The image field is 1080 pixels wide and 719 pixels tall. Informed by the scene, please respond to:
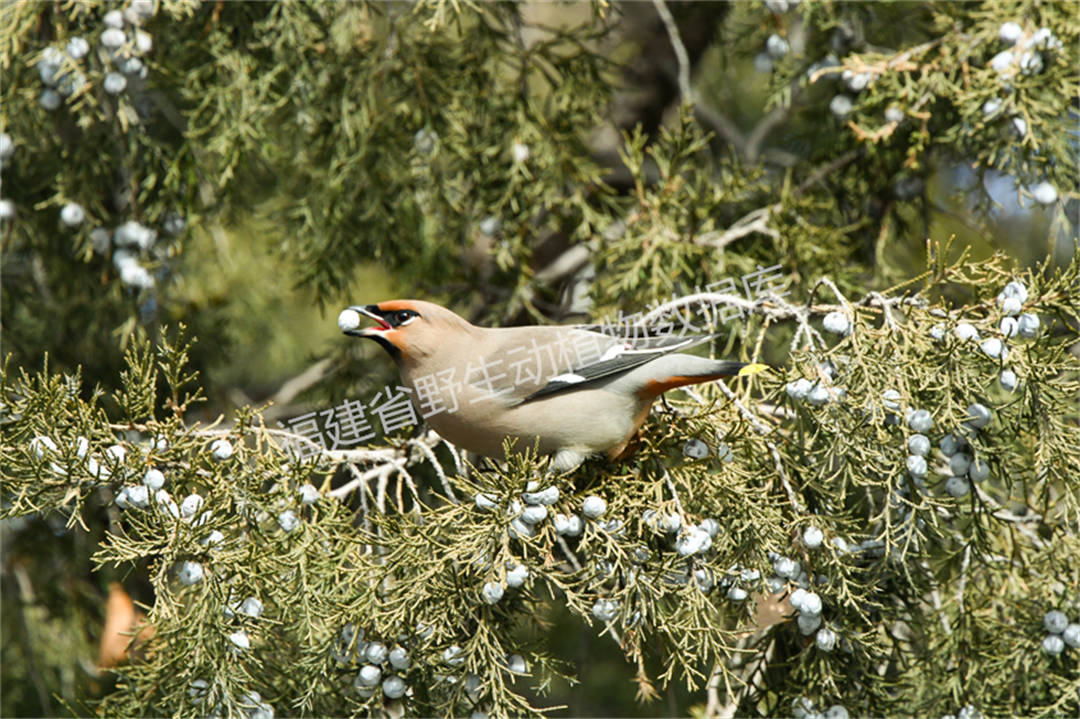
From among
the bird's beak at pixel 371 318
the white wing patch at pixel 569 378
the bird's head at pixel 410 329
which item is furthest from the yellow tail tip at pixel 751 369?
the bird's beak at pixel 371 318

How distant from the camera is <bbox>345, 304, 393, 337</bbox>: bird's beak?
383cm

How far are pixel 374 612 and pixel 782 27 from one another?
3240mm

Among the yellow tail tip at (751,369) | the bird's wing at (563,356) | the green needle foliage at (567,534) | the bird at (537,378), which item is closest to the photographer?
the green needle foliage at (567,534)

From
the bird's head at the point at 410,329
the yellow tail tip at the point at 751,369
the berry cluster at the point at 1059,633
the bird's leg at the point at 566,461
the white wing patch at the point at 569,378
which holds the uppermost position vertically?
the yellow tail tip at the point at 751,369

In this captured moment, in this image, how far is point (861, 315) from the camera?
10.9 feet

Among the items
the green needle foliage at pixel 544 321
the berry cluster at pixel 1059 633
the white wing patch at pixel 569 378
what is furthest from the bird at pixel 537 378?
the berry cluster at pixel 1059 633

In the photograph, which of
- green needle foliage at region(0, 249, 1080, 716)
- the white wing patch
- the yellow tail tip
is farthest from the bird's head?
the yellow tail tip

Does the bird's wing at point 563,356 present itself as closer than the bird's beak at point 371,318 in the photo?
Yes

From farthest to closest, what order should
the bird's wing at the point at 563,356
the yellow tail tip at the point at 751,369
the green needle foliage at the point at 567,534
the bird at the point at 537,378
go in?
the bird's wing at the point at 563,356 → the bird at the point at 537,378 → the yellow tail tip at the point at 751,369 → the green needle foliage at the point at 567,534

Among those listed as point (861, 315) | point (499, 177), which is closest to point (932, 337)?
point (861, 315)

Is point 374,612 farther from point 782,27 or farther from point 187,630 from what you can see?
point 782,27

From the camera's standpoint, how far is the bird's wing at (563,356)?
3643mm

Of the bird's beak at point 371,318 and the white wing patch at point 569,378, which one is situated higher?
the bird's beak at point 371,318

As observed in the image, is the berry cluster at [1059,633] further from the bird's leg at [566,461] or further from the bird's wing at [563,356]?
the bird's leg at [566,461]
